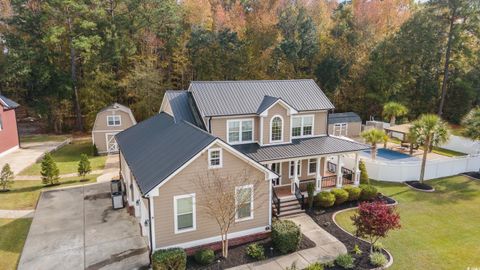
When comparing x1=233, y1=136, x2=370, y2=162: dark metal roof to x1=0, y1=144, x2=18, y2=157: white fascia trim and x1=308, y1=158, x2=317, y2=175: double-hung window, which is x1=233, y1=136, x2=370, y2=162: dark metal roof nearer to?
x1=308, y1=158, x2=317, y2=175: double-hung window

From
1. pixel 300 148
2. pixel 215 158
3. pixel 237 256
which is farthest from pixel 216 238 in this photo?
pixel 300 148

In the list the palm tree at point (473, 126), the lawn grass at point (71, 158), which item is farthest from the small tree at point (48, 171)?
the palm tree at point (473, 126)

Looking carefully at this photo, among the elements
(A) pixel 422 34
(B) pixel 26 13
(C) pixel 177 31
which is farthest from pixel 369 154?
(B) pixel 26 13

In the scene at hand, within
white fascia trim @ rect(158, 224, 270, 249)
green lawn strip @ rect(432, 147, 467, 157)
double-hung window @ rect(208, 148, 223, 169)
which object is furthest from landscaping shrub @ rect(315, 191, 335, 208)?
green lawn strip @ rect(432, 147, 467, 157)

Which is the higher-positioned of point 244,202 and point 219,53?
point 219,53

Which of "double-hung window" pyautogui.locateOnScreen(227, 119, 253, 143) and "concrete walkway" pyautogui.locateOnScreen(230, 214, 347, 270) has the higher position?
"double-hung window" pyautogui.locateOnScreen(227, 119, 253, 143)

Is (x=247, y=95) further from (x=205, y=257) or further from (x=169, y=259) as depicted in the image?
(x=169, y=259)

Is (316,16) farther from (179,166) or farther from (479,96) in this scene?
(179,166)
